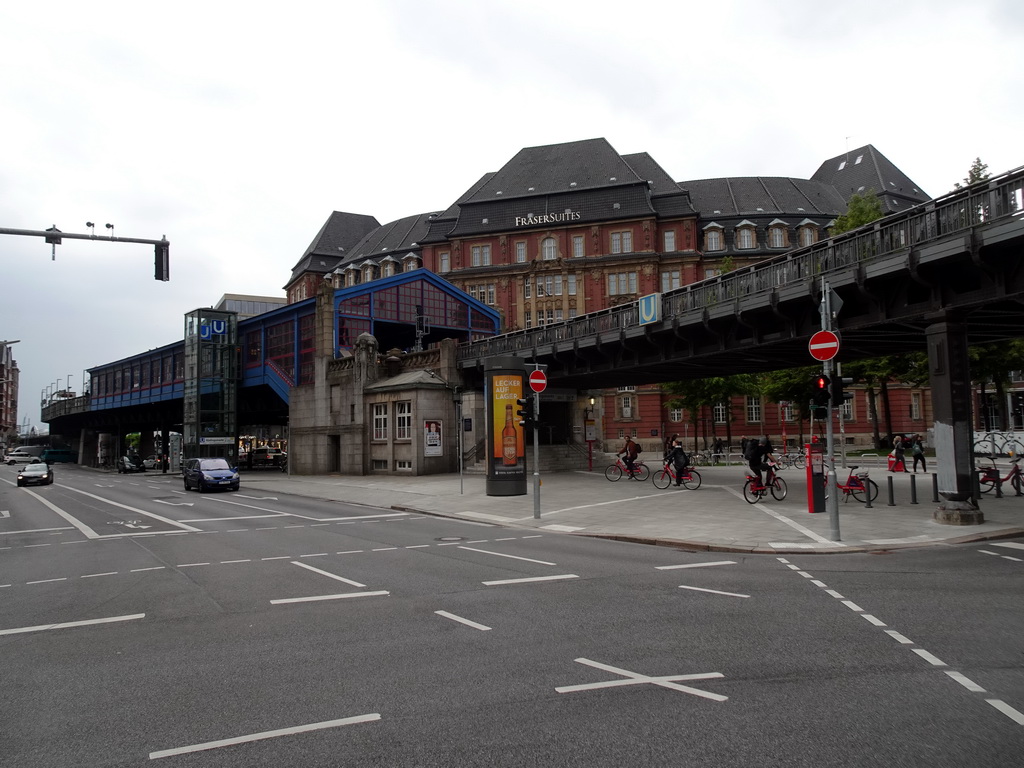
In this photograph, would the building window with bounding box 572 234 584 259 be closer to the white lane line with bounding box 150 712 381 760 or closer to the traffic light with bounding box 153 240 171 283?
the traffic light with bounding box 153 240 171 283

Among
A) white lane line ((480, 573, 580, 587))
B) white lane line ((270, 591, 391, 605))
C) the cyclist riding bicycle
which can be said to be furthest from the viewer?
the cyclist riding bicycle

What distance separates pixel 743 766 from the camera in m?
4.05

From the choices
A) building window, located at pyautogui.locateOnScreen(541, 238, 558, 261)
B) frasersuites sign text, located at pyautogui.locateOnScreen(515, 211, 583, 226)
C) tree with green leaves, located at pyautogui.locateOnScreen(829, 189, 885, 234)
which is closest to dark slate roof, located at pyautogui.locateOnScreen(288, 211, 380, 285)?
frasersuites sign text, located at pyautogui.locateOnScreen(515, 211, 583, 226)

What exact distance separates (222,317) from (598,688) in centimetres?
5276

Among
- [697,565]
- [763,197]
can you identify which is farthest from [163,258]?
[763,197]

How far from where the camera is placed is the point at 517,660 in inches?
241

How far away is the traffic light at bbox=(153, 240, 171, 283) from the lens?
15.1 meters

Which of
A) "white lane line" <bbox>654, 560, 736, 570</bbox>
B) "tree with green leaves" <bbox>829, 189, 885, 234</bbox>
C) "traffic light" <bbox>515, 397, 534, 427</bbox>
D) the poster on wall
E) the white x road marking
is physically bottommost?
"white lane line" <bbox>654, 560, 736, 570</bbox>

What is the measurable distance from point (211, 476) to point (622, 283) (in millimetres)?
44362

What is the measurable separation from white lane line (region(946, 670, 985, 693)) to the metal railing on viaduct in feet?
33.9

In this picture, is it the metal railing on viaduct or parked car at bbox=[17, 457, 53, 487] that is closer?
the metal railing on viaduct

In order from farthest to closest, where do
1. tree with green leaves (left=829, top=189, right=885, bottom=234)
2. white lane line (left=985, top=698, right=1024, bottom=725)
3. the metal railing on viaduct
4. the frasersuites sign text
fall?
the frasersuites sign text → tree with green leaves (left=829, top=189, right=885, bottom=234) → the metal railing on viaduct → white lane line (left=985, top=698, right=1024, bottom=725)

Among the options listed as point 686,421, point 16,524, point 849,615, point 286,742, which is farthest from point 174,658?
point 686,421

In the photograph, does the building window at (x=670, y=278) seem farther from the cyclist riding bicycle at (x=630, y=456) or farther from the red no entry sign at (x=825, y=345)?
the red no entry sign at (x=825, y=345)
